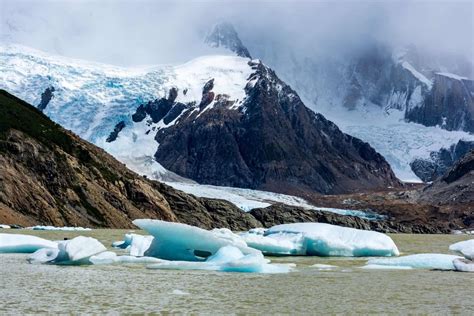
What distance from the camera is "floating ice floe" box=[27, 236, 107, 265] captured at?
3441 cm

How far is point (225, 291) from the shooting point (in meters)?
26.2

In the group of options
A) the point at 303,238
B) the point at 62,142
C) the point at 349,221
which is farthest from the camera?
the point at 349,221

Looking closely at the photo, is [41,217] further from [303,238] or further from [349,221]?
[349,221]

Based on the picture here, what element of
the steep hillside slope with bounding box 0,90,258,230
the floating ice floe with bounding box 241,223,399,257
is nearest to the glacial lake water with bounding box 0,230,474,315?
the floating ice floe with bounding box 241,223,399,257

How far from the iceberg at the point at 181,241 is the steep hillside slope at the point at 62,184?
6299 centimetres

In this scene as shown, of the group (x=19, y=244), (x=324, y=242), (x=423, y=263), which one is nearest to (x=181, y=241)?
(x=324, y=242)

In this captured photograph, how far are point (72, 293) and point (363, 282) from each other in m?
12.3

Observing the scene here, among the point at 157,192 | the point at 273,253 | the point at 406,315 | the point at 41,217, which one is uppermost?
the point at 157,192

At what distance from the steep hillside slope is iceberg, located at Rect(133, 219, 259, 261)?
6299 centimetres

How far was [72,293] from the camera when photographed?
2461 centimetres

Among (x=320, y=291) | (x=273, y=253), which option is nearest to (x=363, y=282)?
(x=320, y=291)

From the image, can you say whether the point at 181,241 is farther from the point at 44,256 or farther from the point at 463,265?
the point at 463,265

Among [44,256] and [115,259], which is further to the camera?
[115,259]

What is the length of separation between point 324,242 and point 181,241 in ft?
34.2
